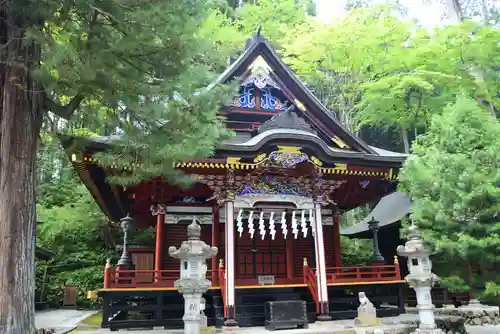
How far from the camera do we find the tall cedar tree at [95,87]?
5.18 m

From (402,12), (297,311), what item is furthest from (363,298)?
(402,12)

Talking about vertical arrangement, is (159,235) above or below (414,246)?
above

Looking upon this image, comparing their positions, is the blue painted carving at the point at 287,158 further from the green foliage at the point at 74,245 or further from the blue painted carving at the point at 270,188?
the green foliage at the point at 74,245

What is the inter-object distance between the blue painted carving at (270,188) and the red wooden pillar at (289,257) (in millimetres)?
1468

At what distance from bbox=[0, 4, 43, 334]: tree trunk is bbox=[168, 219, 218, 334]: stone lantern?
8.44ft

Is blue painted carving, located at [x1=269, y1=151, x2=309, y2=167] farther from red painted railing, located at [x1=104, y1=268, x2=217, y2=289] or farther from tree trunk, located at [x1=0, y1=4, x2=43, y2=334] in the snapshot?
tree trunk, located at [x1=0, y1=4, x2=43, y2=334]

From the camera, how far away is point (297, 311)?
919 centimetres

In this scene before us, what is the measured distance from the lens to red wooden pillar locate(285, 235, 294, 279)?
37.3 ft

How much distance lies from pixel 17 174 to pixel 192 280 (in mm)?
3380

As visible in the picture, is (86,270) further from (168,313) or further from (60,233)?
(168,313)

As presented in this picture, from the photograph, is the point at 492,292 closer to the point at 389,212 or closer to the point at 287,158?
the point at 287,158

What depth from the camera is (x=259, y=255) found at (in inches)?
461

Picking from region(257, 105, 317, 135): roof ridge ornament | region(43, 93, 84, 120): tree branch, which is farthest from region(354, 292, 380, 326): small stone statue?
region(43, 93, 84, 120): tree branch

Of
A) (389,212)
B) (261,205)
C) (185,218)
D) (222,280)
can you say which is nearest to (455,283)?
(261,205)
